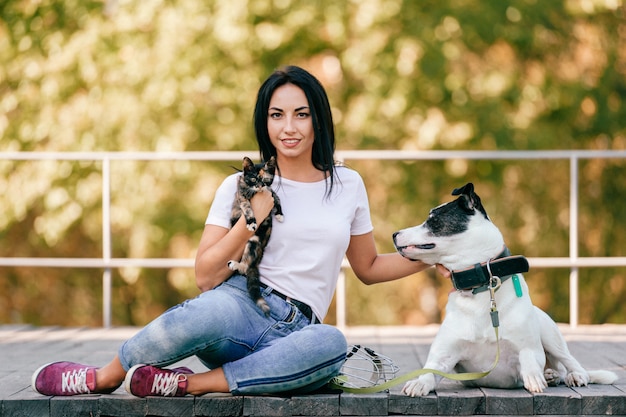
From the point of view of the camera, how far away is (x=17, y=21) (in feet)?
29.4

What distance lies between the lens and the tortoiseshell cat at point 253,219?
9.55ft

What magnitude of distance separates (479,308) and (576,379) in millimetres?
448

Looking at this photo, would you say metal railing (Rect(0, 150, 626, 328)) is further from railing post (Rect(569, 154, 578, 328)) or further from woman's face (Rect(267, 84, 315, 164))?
woman's face (Rect(267, 84, 315, 164))

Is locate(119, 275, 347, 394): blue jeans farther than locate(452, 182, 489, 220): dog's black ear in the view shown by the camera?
No

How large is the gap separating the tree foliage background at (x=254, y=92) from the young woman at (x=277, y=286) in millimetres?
5025

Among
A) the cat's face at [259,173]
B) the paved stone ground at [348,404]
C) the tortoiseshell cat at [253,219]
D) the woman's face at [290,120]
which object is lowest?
the paved stone ground at [348,404]

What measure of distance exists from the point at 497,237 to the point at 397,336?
1.92 meters

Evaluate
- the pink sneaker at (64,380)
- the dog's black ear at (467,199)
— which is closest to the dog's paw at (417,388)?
the dog's black ear at (467,199)

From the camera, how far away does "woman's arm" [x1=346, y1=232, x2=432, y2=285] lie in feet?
10.6

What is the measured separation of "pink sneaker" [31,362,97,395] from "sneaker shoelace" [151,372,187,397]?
24 cm

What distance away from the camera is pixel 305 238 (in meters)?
3.00

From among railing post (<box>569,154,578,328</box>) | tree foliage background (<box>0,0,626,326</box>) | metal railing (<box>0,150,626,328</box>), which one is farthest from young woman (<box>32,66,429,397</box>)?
tree foliage background (<box>0,0,626,326</box>)

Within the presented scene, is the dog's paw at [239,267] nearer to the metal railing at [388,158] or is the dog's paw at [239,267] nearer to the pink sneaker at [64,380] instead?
the pink sneaker at [64,380]

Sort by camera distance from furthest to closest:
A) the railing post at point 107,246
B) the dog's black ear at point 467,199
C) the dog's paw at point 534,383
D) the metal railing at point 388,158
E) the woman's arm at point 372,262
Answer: the railing post at point 107,246
the metal railing at point 388,158
the woman's arm at point 372,262
the dog's black ear at point 467,199
the dog's paw at point 534,383
